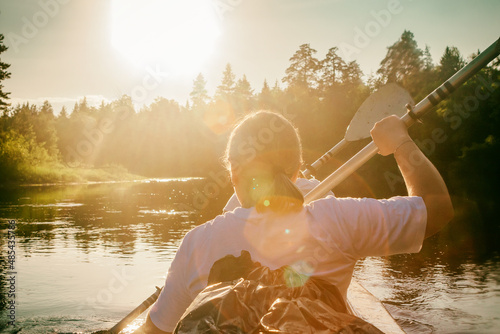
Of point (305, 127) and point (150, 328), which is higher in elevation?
point (305, 127)

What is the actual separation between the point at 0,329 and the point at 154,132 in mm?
93503

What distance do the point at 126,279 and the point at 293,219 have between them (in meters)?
9.42

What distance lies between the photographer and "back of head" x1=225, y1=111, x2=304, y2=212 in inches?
73.7

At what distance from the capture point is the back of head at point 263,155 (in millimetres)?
1872

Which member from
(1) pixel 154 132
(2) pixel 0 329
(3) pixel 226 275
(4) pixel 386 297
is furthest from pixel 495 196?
(1) pixel 154 132

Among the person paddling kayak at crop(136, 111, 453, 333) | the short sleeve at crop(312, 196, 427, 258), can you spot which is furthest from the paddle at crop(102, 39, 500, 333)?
the short sleeve at crop(312, 196, 427, 258)

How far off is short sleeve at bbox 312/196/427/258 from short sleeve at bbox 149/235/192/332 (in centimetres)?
62

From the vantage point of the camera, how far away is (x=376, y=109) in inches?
138

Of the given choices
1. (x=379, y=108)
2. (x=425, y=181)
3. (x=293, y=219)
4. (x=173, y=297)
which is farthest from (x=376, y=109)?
(x=173, y=297)

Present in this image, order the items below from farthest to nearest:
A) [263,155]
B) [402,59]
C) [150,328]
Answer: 1. [402,59]
2. [150,328]
3. [263,155]

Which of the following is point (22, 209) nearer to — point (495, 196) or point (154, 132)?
point (495, 196)

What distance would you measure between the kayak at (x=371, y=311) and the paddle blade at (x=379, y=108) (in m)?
1.73

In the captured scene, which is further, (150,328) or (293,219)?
(150,328)

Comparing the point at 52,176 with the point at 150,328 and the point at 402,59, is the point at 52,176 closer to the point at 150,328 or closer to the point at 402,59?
the point at 402,59
